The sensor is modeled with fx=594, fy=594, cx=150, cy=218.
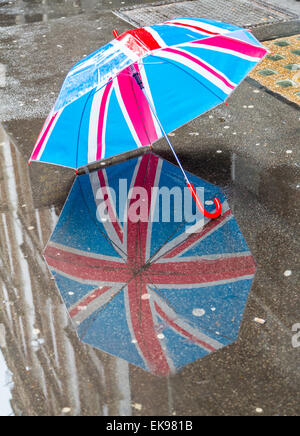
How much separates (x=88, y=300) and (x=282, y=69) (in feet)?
14.2

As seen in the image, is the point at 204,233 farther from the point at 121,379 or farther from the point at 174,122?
the point at 121,379

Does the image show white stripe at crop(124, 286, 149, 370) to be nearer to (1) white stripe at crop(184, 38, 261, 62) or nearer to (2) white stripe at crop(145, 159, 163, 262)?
(2) white stripe at crop(145, 159, 163, 262)

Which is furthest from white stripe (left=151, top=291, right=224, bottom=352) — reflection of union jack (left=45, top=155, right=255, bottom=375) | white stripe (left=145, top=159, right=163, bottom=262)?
white stripe (left=145, top=159, right=163, bottom=262)

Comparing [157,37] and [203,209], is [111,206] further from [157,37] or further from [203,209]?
[157,37]

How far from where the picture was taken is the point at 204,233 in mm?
4570

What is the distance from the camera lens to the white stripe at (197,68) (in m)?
4.50

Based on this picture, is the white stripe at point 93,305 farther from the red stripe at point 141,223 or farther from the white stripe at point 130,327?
the red stripe at point 141,223

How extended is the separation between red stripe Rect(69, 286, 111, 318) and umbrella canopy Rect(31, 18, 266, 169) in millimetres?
1118

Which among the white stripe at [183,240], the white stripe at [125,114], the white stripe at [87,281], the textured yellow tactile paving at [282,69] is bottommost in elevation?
the white stripe at [87,281]

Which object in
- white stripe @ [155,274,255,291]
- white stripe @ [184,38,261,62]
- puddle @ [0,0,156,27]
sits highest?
puddle @ [0,0,156,27]

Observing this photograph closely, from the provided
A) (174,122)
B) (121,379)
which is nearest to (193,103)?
(174,122)

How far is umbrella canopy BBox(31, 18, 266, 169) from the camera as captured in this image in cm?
436

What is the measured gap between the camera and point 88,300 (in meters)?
4.05

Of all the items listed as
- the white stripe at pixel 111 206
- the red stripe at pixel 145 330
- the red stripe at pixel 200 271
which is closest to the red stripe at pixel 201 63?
the white stripe at pixel 111 206
